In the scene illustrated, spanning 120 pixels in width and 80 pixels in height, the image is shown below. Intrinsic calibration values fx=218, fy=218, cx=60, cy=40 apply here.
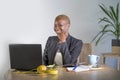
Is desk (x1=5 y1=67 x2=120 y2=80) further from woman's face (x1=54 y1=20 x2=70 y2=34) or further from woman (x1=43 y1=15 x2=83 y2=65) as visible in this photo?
woman's face (x1=54 y1=20 x2=70 y2=34)

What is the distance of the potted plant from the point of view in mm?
3957

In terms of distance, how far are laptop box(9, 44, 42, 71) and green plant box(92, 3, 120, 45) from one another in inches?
97.0

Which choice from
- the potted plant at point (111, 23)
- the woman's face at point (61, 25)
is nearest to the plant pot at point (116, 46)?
the potted plant at point (111, 23)

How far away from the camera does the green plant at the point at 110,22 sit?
3.96 m

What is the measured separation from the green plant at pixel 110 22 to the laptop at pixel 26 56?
2.46 metres

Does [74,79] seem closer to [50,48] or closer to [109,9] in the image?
[50,48]

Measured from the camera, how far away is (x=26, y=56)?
5.79 ft

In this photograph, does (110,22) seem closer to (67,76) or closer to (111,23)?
(111,23)

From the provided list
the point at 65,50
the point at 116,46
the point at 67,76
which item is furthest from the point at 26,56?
the point at 116,46

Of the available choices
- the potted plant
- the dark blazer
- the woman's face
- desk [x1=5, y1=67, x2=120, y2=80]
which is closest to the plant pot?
the potted plant

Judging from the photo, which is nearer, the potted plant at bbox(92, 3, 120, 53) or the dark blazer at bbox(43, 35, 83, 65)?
the dark blazer at bbox(43, 35, 83, 65)

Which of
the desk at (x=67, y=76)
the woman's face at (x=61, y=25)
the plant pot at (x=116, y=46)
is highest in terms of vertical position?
the woman's face at (x=61, y=25)

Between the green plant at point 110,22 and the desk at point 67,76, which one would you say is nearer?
the desk at point 67,76

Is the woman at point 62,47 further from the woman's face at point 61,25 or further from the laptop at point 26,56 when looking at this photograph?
the laptop at point 26,56
